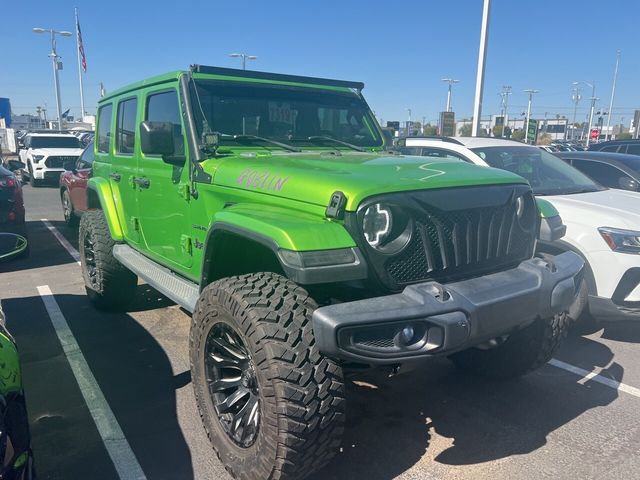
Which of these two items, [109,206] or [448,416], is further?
[109,206]

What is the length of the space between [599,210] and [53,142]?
A: 18520 millimetres

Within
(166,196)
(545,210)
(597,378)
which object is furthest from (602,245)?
(166,196)

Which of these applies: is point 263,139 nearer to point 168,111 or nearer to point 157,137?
point 157,137

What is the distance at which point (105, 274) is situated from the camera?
16.4ft

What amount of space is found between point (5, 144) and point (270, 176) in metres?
42.4

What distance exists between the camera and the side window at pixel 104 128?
210 inches

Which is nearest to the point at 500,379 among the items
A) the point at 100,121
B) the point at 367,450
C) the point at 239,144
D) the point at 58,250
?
the point at 367,450

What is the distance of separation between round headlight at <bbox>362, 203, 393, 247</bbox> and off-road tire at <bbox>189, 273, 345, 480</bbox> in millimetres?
425

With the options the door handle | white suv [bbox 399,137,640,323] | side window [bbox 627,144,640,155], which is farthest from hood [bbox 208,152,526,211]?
side window [bbox 627,144,640,155]

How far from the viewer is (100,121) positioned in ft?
18.9

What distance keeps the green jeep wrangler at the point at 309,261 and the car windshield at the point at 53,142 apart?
1646 centimetres

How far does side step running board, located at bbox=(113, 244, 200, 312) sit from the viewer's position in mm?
3512

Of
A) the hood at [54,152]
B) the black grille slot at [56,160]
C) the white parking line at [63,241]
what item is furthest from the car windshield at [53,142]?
the white parking line at [63,241]

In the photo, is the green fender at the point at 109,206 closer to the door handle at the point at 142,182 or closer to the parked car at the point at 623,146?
the door handle at the point at 142,182
